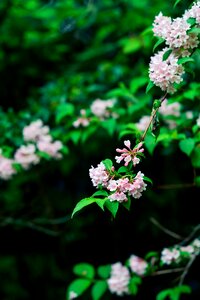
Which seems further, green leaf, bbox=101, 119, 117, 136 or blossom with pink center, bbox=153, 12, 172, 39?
green leaf, bbox=101, 119, 117, 136

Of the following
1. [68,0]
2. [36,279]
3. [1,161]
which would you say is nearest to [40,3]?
[68,0]

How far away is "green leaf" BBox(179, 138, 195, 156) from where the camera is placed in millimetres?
2195

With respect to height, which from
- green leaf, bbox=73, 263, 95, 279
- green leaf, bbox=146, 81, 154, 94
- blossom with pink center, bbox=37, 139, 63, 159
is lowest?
green leaf, bbox=73, 263, 95, 279

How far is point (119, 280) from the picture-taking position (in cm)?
245

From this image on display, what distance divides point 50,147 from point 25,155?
168 millimetres

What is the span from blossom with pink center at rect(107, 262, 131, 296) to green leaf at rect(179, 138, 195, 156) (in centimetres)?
79

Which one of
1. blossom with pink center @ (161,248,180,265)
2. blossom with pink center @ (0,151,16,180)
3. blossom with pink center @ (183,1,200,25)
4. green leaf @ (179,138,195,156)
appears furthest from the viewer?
blossom with pink center @ (0,151,16,180)

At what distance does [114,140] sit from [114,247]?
3.41 ft

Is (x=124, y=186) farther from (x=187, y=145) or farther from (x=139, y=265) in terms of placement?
(x=139, y=265)

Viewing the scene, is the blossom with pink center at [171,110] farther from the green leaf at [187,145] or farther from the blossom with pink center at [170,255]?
the blossom with pink center at [170,255]

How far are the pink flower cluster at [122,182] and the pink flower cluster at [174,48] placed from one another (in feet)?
0.85

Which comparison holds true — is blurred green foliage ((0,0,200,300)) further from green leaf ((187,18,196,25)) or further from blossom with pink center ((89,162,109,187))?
blossom with pink center ((89,162,109,187))

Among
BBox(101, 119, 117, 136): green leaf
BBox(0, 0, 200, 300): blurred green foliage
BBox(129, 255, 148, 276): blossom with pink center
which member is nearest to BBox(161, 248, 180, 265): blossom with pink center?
BBox(129, 255, 148, 276): blossom with pink center

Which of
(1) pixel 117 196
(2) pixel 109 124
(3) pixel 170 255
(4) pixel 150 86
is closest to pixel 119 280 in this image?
(3) pixel 170 255
